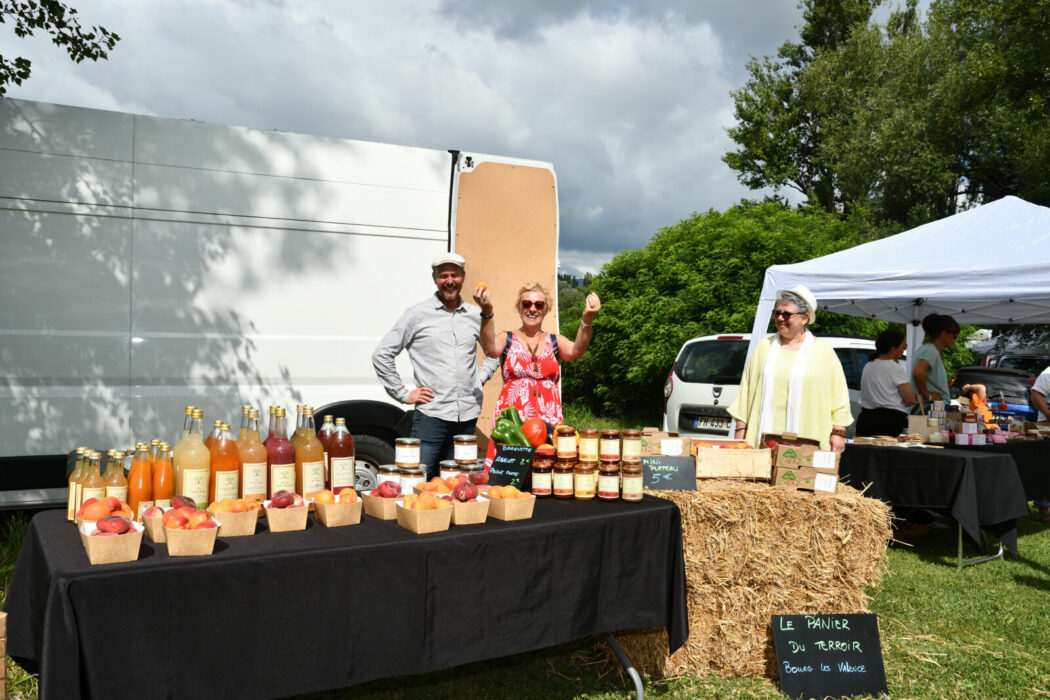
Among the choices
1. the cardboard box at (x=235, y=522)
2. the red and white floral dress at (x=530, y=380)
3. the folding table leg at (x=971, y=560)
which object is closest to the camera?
the cardboard box at (x=235, y=522)

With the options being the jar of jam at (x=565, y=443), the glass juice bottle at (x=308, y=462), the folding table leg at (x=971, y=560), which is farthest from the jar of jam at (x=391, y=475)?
the folding table leg at (x=971, y=560)

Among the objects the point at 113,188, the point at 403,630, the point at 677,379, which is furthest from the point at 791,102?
the point at 403,630

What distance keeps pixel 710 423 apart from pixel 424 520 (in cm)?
529

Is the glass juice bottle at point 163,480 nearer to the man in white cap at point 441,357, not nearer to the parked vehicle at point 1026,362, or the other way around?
the man in white cap at point 441,357

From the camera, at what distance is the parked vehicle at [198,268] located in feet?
13.6

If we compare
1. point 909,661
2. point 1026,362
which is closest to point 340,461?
point 909,661

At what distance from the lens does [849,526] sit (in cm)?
323

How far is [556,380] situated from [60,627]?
2.52 metres

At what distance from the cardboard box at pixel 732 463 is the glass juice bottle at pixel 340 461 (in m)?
1.54

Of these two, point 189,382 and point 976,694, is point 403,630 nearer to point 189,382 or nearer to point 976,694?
point 976,694

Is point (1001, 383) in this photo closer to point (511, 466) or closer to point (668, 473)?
point (668, 473)

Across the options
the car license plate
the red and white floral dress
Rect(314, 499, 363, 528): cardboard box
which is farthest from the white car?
Rect(314, 499, 363, 528): cardboard box

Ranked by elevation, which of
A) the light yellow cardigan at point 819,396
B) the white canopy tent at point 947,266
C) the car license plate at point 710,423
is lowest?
the car license plate at point 710,423

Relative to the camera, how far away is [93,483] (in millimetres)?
2199
